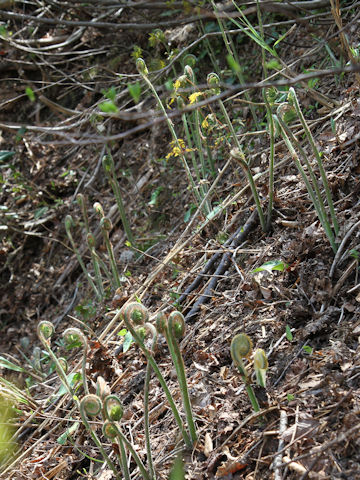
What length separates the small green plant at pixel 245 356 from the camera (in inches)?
62.9

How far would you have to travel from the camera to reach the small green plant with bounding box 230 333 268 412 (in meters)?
1.60

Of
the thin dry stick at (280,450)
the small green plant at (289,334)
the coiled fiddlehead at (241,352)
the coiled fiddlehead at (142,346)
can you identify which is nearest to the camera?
the thin dry stick at (280,450)

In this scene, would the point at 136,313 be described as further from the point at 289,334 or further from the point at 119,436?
the point at 289,334

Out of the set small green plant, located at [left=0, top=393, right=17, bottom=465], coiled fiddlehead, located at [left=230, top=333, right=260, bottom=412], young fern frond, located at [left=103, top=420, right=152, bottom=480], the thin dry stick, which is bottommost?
small green plant, located at [left=0, top=393, right=17, bottom=465]

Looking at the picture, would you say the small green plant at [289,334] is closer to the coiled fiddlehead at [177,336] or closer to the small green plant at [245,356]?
the small green plant at [245,356]

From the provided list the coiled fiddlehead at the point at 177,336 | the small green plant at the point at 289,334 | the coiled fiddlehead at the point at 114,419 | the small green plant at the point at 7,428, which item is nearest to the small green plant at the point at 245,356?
the coiled fiddlehead at the point at 177,336

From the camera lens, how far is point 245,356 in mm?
1632

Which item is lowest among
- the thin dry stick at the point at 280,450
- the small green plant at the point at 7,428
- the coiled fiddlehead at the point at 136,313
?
the small green plant at the point at 7,428

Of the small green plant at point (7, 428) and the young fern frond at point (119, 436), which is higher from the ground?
the young fern frond at point (119, 436)

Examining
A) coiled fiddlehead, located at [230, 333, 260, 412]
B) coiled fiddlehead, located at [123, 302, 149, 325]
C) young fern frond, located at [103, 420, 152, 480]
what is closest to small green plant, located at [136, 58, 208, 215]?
coiled fiddlehead, located at [123, 302, 149, 325]

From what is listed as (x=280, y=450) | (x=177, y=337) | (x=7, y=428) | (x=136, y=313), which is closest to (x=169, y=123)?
(x=136, y=313)

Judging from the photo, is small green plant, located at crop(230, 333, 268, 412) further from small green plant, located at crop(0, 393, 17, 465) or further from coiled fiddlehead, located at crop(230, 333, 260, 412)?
small green plant, located at crop(0, 393, 17, 465)

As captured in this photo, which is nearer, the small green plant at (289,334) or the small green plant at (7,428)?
the small green plant at (289,334)

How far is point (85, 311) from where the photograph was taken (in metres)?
3.27
